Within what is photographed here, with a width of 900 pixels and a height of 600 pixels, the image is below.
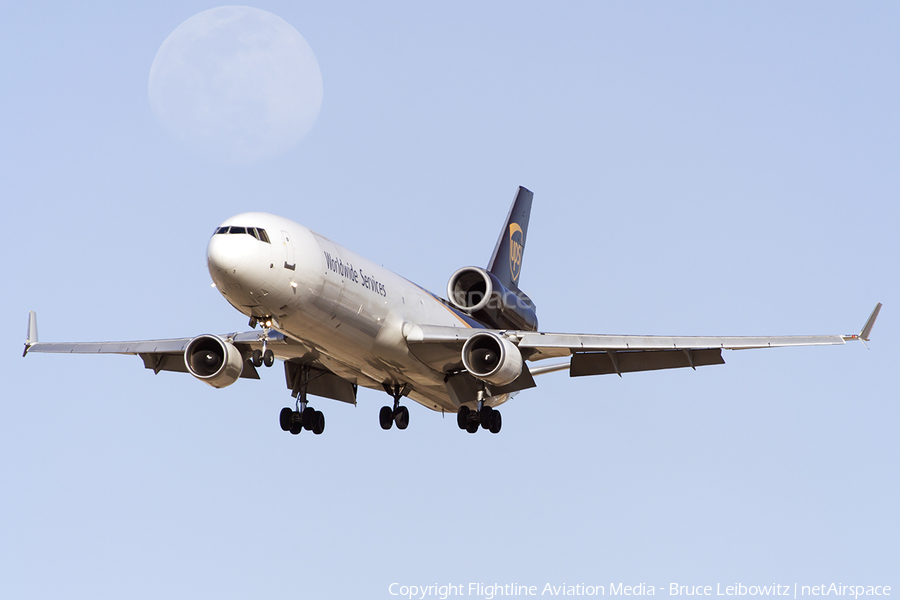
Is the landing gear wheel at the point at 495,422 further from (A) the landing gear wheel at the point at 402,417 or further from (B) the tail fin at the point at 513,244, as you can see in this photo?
(B) the tail fin at the point at 513,244

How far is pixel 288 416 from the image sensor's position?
36156mm

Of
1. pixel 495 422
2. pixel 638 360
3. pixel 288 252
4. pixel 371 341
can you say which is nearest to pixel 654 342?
pixel 638 360

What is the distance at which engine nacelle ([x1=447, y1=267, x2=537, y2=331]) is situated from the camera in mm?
38031

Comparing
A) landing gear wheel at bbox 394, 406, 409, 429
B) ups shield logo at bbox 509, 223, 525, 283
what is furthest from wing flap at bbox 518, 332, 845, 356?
ups shield logo at bbox 509, 223, 525, 283

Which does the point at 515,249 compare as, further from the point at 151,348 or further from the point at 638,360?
the point at 151,348

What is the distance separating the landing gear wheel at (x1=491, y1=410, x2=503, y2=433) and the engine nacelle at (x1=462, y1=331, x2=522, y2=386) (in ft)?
10.6

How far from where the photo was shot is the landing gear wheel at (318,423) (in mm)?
36344

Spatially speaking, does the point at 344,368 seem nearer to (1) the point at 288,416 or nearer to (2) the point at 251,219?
(1) the point at 288,416

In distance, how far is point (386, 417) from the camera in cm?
3675

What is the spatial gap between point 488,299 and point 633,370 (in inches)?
222

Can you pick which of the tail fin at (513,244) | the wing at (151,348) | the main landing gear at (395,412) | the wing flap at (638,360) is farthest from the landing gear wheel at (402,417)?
the tail fin at (513,244)

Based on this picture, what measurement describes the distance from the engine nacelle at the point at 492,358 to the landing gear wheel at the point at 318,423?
6336 mm

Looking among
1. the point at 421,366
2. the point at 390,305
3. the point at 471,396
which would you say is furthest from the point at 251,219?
the point at 471,396

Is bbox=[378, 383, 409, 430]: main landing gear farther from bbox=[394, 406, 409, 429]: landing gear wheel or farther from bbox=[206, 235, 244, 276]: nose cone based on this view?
bbox=[206, 235, 244, 276]: nose cone
